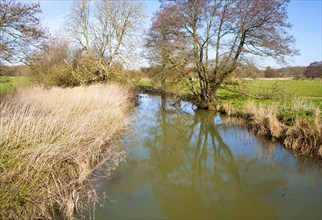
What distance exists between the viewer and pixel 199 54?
16375 millimetres

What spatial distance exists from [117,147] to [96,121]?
Answer: 1.26m

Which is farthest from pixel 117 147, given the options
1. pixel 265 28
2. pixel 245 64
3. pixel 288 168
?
pixel 265 28

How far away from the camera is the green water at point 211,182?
442cm

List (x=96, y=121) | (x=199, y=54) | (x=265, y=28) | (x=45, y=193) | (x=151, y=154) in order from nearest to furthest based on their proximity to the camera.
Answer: (x=45, y=193) < (x=96, y=121) < (x=151, y=154) < (x=265, y=28) < (x=199, y=54)

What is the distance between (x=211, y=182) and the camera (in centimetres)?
580

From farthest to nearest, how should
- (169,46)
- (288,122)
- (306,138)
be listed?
(169,46) → (288,122) → (306,138)

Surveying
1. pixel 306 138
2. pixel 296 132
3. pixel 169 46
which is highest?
pixel 169 46

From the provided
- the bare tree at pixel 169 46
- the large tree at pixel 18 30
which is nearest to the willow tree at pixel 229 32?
the bare tree at pixel 169 46

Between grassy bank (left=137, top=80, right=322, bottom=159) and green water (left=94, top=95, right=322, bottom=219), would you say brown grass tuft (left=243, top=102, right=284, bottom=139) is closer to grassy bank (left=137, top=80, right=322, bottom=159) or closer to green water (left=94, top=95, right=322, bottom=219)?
grassy bank (left=137, top=80, right=322, bottom=159)

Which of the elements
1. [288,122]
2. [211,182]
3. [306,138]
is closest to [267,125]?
[288,122]

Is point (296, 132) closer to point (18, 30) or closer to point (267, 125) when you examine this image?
point (267, 125)

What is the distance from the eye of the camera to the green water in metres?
4.42

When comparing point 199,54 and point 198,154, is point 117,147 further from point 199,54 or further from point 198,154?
point 199,54

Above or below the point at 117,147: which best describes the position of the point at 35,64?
above
